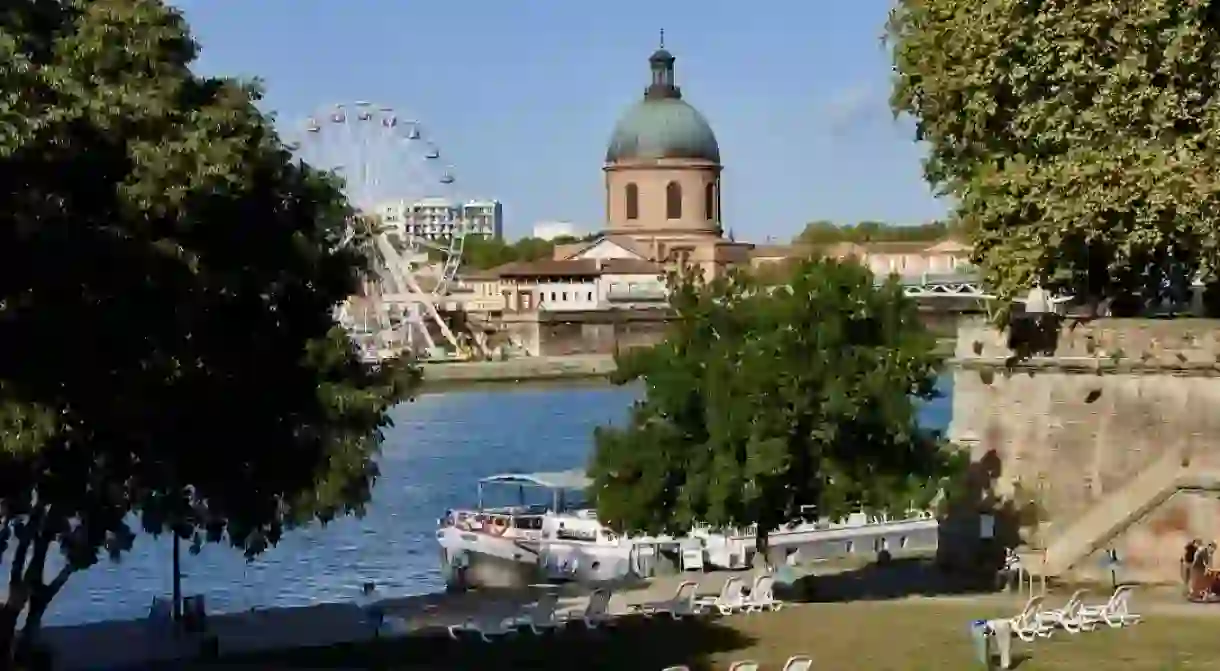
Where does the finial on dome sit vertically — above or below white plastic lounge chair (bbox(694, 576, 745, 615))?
above

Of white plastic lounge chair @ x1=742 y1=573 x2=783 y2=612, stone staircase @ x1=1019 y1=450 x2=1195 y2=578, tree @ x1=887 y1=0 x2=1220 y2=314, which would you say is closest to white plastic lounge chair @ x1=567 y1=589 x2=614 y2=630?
white plastic lounge chair @ x1=742 y1=573 x2=783 y2=612

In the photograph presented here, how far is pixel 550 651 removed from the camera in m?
22.2

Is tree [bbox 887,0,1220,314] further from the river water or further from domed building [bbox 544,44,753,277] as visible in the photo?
domed building [bbox 544,44,753,277]

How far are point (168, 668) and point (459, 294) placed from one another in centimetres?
14128

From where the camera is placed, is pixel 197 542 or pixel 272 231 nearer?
pixel 272 231

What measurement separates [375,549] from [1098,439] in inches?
996

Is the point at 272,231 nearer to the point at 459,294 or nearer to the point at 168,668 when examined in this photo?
the point at 168,668

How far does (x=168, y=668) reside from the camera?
22.3m

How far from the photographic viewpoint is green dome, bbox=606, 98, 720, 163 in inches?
6624

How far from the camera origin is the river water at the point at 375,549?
42.6 metres

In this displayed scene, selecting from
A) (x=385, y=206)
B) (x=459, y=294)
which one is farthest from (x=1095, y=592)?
(x=459, y=294)

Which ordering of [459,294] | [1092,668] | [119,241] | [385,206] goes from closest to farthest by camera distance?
[119,241] → [1092,668] → [385,206] → [459,294]

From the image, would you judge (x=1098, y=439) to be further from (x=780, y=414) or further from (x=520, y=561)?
(x=520, y=561)

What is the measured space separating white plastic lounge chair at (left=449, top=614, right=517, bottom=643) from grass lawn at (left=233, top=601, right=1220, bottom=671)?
20cm
